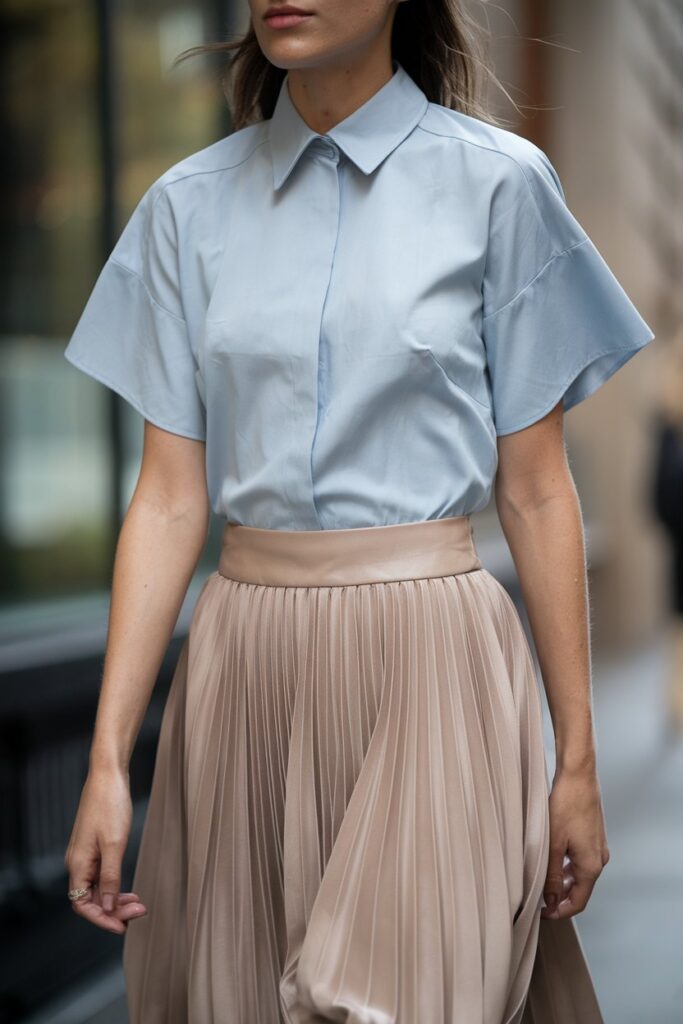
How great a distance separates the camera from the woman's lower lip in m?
2.01

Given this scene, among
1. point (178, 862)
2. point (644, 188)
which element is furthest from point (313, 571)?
point (644, 188)

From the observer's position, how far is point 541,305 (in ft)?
6.97

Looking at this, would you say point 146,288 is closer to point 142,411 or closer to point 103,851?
point 142,411

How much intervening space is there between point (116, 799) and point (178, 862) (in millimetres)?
183

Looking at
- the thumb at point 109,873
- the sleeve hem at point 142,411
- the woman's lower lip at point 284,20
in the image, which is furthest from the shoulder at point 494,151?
the thumb at point 109,873

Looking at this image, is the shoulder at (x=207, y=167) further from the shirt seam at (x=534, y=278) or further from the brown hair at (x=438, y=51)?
the shirt seam at (x=534, y=278)

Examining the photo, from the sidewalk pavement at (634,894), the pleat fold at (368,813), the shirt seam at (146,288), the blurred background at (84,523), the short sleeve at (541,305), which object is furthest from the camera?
the blurred background at (84,523)

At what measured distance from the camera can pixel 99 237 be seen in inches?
234

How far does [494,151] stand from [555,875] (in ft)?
3.18

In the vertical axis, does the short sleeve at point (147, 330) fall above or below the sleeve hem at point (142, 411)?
above

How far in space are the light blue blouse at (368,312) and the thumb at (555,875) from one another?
50 cm

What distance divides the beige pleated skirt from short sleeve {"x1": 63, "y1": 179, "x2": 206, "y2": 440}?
0.21 metres

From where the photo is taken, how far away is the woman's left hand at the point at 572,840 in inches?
85.2

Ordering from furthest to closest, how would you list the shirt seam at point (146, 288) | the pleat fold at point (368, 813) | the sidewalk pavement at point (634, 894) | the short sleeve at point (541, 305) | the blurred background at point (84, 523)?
the blurred background at point (84, 523)
the sidewalk pavement at point (634, 894)
the shirt seam at point (146, 288)
the short sleeve at point (541, 305)
the pleat fold at point (368, 813)
